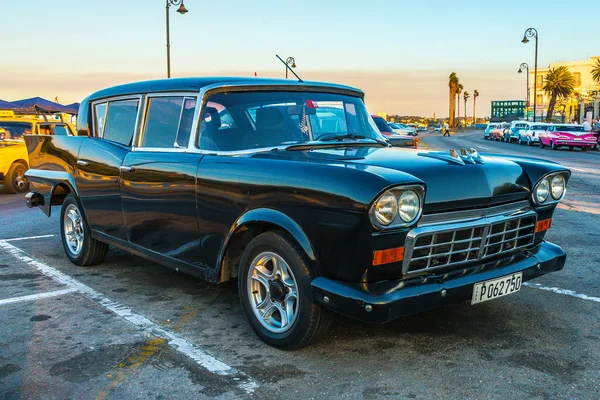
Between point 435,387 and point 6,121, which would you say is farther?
point 6,121

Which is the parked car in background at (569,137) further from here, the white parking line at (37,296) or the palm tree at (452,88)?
the palm tree at (452,88)

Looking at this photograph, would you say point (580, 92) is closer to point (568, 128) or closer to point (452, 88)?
point (452, 88)

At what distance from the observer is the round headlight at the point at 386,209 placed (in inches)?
130

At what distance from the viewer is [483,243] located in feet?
12.3

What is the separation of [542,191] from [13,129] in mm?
12849

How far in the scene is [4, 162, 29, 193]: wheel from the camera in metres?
13.4

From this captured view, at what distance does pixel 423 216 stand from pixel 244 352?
1.40 metres

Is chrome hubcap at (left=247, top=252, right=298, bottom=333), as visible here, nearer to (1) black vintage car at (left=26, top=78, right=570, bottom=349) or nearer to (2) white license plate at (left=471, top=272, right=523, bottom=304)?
(1) black vintage car at (left=26, top=78, right=570, bottom=349)

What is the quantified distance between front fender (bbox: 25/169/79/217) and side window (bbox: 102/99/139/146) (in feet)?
2.24

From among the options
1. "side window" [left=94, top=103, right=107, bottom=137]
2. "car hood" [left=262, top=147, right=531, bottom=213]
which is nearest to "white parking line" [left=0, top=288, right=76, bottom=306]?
"side window" [left=94, top=103, right=107, bottom=137]

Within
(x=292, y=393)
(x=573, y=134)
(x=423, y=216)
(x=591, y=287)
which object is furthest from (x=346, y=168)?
(x=573, y=134)

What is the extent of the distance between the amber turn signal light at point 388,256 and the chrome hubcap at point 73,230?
3818 millimetres

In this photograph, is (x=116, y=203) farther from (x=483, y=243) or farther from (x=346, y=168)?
(x=483, y=243)

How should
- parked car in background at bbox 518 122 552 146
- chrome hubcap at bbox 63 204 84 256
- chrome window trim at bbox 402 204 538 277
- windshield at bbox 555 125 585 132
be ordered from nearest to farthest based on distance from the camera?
chrome window trim at bbox 402 204 538 277 < chrome hubcap at bbox 63 204 84 256 < windshield at bbox 555 125 585 132 < parked car in background at bbox 518 122 552 146
